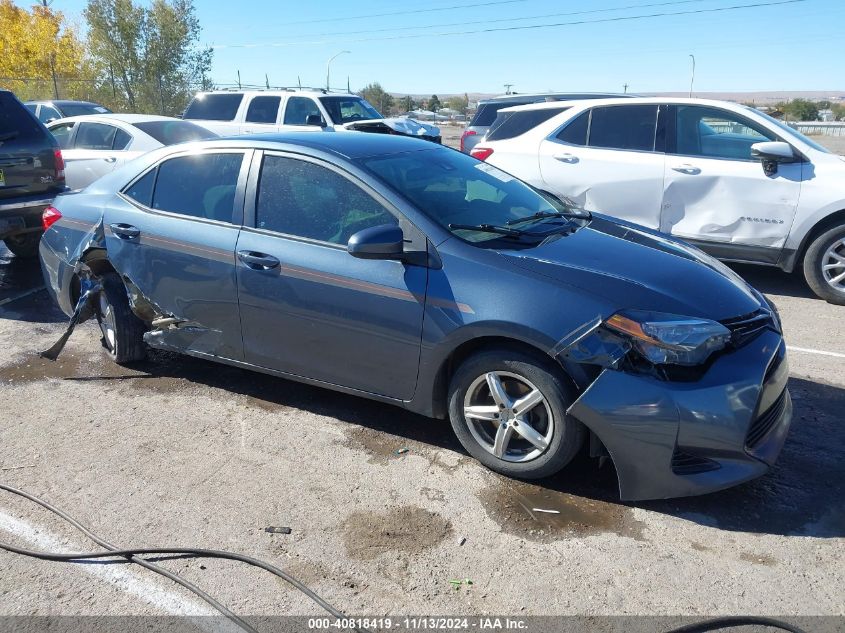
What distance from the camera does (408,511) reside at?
3.43 metres

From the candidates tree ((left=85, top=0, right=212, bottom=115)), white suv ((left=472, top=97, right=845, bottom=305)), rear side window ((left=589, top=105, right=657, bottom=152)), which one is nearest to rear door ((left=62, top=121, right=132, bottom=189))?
white suv ((left=472, top=97, right=845, bottom=305))

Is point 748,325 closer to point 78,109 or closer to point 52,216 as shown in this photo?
point 52,216

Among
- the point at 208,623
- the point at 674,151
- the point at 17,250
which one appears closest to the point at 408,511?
the point at 208,623

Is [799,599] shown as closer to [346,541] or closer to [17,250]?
[346,541]

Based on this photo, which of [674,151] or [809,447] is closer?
[809,447]

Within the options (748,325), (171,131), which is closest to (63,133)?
(171,131)

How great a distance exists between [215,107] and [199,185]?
32.4 ft

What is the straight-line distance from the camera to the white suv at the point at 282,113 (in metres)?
12.8

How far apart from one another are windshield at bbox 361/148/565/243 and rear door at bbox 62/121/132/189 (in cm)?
704

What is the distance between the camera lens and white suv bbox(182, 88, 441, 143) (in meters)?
12.8

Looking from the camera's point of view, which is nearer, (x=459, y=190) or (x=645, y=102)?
(x=459, y=190)

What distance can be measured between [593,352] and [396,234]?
3.77 ft

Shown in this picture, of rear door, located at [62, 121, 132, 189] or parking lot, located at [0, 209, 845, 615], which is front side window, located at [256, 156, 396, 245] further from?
rear door, located at [62, 121, 132, 189]

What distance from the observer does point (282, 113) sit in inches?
508
